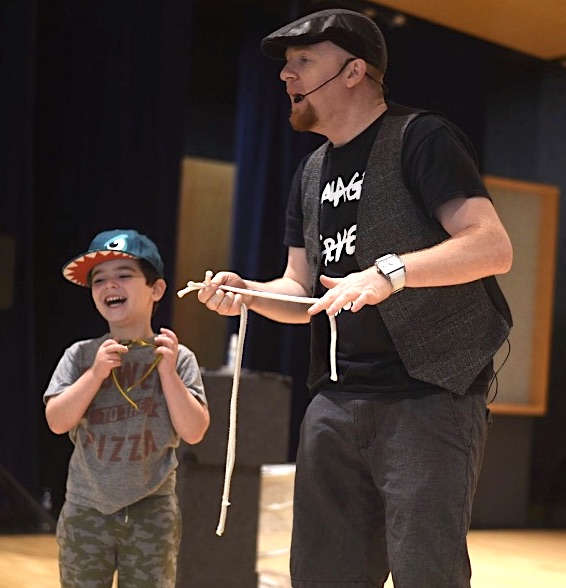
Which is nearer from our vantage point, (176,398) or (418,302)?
(418,302)

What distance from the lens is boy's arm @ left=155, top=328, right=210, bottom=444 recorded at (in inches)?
83.9

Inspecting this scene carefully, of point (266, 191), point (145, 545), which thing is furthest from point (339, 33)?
point (266, 191)

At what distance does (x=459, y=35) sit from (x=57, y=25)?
95.4 inches

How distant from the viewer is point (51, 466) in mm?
4914

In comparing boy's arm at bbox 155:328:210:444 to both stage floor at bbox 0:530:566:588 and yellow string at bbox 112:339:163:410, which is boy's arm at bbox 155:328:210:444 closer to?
yellow string at bbox 112:339:163:410

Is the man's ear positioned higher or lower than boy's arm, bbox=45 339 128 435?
higher

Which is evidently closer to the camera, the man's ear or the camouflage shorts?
the man's ear

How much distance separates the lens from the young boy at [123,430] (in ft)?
6.90

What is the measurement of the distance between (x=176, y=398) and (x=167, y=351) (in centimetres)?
10

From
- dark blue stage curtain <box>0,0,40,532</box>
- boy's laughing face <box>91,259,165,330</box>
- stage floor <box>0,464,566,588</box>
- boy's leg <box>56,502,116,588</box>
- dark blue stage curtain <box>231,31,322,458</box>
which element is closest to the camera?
boy's leg <box>56,502,116,588</box>

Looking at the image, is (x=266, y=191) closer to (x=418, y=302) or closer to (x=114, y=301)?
(x=114, y=301)

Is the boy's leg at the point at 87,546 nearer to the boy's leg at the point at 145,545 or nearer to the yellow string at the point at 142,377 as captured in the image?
the boy's leg at the point at 145,545

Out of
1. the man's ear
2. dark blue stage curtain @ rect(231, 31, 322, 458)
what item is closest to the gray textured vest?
the man's ear

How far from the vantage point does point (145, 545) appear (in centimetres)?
210
